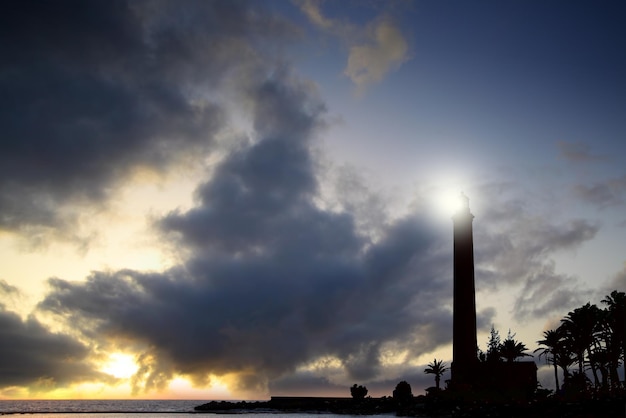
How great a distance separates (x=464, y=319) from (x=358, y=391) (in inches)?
1566

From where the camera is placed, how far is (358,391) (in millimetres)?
108812

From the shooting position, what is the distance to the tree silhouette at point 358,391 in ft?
354

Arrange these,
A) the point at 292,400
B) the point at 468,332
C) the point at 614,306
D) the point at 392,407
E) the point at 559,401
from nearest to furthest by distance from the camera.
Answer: the point at 559,401 → the point at 614,306 → the point at 468,332 → the point at 392,407 → the point at 292,400

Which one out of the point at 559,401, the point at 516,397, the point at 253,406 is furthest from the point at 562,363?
the point at 253,406

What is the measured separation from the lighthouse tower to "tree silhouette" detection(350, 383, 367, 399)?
35.3m

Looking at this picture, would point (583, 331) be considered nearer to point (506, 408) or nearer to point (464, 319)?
point (464, 319)

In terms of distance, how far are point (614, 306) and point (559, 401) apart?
26212 mm

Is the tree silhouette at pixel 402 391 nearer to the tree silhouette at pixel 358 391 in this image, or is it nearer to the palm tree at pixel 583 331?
the tree silhouette at pixel 358 391

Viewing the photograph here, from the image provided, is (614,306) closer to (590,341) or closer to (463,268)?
(590,341)

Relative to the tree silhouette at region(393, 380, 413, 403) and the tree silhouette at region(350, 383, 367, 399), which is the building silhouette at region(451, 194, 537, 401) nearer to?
the tree silhouette at region(393, 380, 413, 403)

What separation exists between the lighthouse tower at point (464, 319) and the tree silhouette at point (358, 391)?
35.3 meters

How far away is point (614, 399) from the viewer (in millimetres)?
47125

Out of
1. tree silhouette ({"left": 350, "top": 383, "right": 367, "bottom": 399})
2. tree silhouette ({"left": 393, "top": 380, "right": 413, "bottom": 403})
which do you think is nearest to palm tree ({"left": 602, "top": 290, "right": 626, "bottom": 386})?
tree silhouette ({"left": 393, "top": 380, "right": 413, "bottom": 403})

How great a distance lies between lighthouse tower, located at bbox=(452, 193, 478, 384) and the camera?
76312 mm
